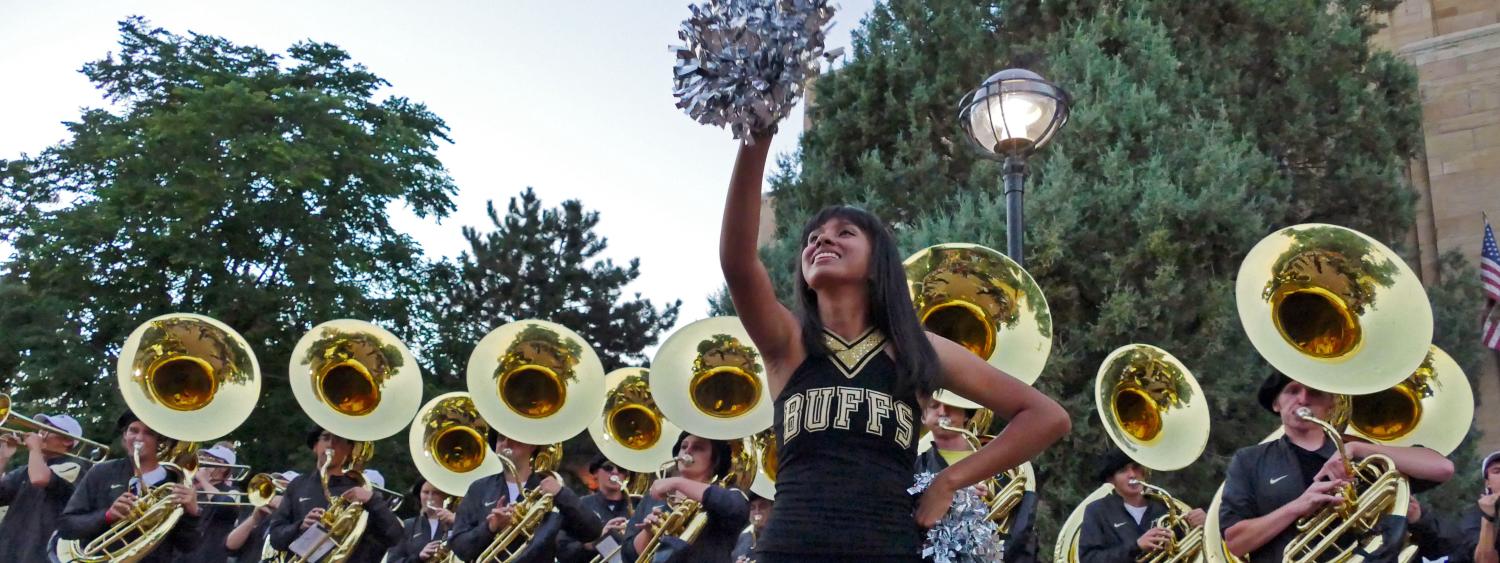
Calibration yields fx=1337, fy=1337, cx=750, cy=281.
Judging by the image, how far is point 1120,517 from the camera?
7.88 metres

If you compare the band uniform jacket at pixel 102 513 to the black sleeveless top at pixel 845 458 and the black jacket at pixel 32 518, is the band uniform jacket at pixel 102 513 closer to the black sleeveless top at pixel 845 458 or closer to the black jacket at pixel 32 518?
the black jacket at pixel 32 518

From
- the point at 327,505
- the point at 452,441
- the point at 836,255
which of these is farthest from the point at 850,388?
the point at 452,441

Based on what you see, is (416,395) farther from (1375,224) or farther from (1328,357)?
(1375,224)

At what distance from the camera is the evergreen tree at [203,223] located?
20312 mm

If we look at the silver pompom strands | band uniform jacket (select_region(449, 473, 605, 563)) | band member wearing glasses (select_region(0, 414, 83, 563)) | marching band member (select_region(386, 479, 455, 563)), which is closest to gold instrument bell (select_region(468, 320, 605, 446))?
band uniform jacket (select_region(449, 473, 605, 563))

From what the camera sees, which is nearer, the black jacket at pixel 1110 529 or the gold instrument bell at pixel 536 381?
the black jacket at pixel 1110 529

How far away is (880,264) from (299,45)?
23.3 metres

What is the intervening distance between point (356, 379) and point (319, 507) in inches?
47.4

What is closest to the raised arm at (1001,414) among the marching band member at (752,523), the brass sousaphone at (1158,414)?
the brass sousaphone at (1158,414)

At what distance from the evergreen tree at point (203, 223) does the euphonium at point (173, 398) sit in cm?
1040

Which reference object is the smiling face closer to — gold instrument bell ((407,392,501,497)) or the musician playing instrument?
the musician playing instrument

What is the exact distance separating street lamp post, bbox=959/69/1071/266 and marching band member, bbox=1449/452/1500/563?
293 cm

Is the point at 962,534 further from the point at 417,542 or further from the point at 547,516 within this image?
the point at 417,542

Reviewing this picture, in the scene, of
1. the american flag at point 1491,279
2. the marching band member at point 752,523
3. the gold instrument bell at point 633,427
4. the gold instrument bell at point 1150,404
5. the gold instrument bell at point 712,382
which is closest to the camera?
the gold instrument bell at point 1150,404
